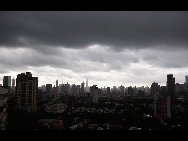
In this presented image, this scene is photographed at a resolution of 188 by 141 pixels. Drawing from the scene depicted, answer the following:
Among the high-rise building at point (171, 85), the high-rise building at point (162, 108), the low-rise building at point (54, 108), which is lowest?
the low-rise building at point (54, 108)

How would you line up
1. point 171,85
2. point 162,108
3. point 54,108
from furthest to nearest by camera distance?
1. point 171,85
2. point 54,108
3. point 162,108

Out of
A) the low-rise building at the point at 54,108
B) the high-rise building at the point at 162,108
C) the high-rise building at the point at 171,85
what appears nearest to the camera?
the high-rise building at the point at 162,108

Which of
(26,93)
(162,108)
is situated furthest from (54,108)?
(162,108)

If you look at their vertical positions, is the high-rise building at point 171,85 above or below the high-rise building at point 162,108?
above

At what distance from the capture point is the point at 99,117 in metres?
8.12

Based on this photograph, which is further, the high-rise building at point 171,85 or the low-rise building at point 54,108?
the high-rise building at point 171,85

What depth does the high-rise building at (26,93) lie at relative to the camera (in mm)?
9547

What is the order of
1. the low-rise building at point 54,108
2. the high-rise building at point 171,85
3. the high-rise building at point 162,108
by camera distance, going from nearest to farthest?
the high-rise building at point 162,108
the low-rise building at point 54,108
the high-rise building at point 171,85

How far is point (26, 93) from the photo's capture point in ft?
31.9

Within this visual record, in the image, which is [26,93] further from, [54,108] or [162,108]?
[162,108]

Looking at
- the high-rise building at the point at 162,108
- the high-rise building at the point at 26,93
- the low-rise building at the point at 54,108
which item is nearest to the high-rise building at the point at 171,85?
the high-rise building at the point at 162,108

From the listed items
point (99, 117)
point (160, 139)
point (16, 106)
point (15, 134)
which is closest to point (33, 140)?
point (15, 134)

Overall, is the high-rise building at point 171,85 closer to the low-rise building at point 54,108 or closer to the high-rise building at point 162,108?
the high-rise building at point 162,108

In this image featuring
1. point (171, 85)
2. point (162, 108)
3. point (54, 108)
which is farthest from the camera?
point (171, 85)
